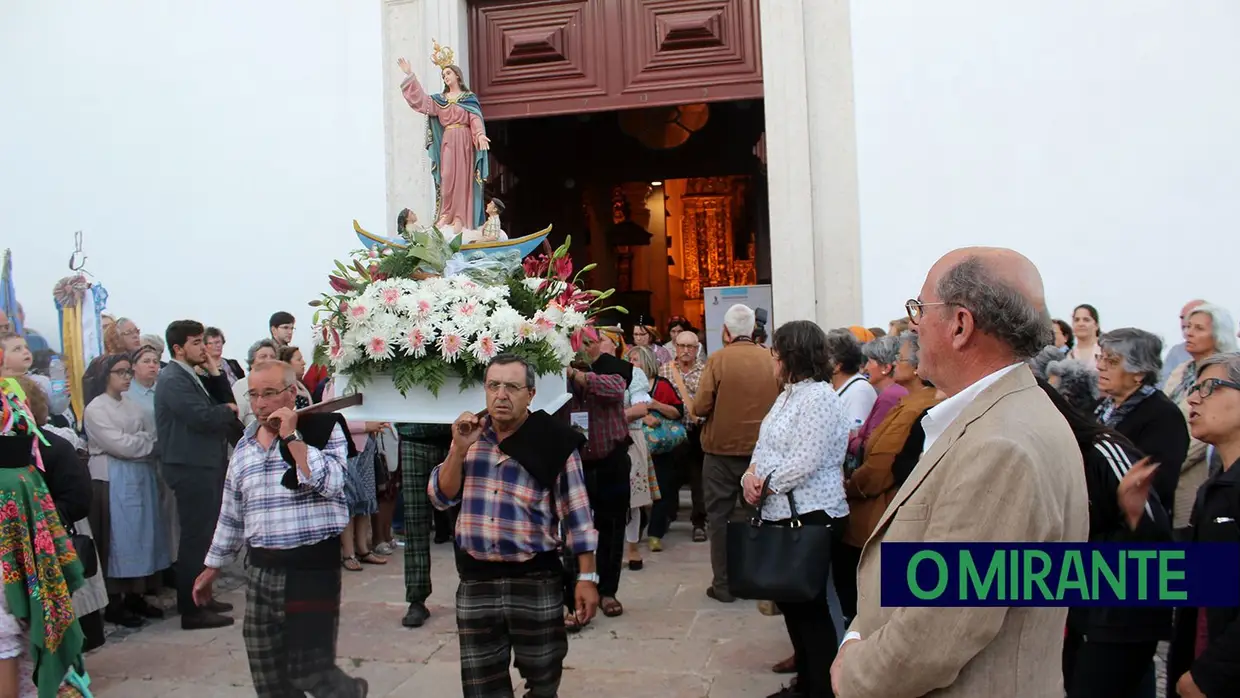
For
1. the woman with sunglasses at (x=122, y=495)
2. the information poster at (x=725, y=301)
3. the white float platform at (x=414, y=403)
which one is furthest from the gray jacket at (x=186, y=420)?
Result: the information poster at (x=725, y=301)

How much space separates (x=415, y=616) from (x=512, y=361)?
297 cm

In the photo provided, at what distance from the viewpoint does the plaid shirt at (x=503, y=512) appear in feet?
11.9

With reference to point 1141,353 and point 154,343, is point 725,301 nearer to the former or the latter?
point 154,343

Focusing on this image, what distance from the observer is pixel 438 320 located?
3.76m

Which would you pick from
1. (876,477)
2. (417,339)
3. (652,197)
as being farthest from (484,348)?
(652,197)

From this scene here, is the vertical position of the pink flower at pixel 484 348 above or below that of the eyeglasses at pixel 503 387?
above

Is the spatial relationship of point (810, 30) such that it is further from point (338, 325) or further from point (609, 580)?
point (338, 325)

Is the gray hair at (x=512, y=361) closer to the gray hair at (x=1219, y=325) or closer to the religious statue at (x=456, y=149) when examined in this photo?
the gray hair at (x=1219, y=325)

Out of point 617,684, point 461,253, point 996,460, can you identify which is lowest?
point 617,684

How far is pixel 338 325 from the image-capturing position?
3883 mm

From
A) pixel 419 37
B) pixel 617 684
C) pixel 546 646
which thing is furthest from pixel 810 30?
pixel 546 646

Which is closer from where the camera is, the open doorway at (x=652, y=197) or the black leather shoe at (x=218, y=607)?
the black leather shoe at (x=218, y=607)

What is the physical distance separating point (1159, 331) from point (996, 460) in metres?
7.08

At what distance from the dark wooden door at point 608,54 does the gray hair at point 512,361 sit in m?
5.86
